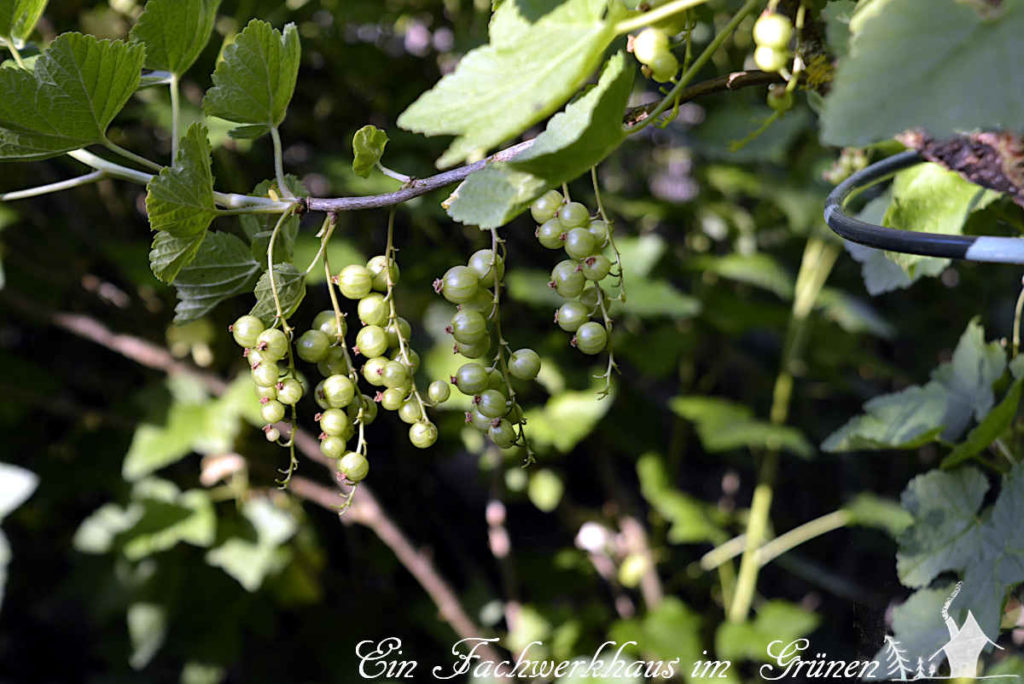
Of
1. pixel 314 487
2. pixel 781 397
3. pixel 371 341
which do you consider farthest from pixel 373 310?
pixel 781 397

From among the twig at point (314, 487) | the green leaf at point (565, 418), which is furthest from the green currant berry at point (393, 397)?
the twig at point (314, 487)

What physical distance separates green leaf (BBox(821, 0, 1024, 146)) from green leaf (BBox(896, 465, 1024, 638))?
0.27 meters

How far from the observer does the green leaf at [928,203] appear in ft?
1.49

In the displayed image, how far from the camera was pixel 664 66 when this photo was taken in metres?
0.32

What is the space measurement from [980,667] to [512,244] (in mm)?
909

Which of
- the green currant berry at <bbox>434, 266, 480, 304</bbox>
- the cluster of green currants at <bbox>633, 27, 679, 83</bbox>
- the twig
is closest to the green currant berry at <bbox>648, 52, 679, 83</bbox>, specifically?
the cluster of green currants at <bbox>633, 27, 679, 83</bbox>

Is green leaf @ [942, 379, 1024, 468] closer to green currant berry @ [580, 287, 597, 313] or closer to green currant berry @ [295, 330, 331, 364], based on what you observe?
green currant berry @ [580, 287, 597, 313]

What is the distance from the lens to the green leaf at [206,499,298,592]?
Result: 3.46 ft

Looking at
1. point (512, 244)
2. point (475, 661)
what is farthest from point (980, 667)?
point (512, 244)

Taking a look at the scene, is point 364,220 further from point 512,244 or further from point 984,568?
point 984,568

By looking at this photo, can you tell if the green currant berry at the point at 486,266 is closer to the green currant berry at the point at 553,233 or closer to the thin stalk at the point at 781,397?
the green currant berry at the point at 553,233

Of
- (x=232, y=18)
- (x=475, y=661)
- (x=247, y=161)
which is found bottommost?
(x=475, y=661)

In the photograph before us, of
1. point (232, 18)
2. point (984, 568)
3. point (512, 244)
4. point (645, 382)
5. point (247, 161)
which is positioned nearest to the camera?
point (984, 568)

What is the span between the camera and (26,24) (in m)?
0.40
